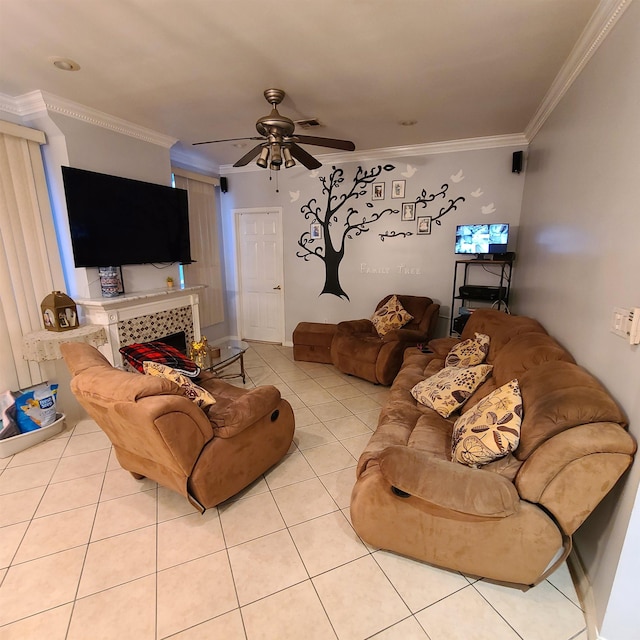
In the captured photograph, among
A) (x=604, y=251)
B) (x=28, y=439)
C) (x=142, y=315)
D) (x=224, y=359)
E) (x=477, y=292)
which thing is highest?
(x=604, y=251)

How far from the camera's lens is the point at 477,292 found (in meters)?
3.87

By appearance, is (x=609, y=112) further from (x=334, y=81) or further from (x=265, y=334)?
(x=265, y=334)

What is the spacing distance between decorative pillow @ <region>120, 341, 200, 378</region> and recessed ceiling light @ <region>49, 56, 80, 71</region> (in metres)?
1.98

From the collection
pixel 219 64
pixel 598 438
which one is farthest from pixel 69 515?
pixel 219 64

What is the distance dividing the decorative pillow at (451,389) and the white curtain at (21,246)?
3.28 meters

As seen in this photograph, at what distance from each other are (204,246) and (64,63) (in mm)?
2686

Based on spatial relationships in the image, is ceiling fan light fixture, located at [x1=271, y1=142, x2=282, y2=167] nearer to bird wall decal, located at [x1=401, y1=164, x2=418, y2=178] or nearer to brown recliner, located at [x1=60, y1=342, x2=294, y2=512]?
brown recliner, located at [x1=60, y1=342, x2=294, y2=512]

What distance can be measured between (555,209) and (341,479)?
2.51 m

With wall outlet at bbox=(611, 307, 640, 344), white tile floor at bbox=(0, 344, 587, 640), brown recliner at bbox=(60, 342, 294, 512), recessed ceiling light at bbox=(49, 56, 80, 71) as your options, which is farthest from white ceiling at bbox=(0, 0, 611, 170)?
white tile floor at bbox=(0, 344, 587, 640)

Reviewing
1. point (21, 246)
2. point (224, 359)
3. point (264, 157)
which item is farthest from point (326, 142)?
point (21, 246)

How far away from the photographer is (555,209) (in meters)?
2.54

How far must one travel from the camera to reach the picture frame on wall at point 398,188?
4.32m

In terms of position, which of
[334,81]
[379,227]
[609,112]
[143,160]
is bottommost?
[379,227]

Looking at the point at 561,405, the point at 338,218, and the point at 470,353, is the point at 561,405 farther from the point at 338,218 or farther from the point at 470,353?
the point at 338,218
